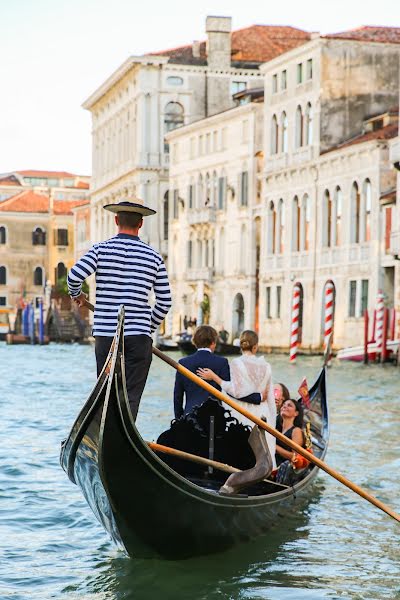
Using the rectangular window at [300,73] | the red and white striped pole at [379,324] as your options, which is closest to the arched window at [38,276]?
the rectangular window at [300,73]

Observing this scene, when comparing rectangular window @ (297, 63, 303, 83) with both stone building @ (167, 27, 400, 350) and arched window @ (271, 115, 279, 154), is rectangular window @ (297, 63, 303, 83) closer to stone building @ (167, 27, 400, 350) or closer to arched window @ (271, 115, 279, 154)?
stone building @ (167, 27, 400, 350)

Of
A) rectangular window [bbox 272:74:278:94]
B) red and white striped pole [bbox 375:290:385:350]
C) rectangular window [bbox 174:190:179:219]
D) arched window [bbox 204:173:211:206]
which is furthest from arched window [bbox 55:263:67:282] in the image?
red and white striped pole [bbox 375:290:385:350]

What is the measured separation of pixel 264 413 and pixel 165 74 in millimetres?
30719

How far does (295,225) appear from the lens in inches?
1080

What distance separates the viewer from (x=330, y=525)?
6352mm

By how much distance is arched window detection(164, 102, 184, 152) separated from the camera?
119 ft

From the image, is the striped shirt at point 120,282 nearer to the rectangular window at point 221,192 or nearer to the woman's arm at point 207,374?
the woman's arm at point 207,374

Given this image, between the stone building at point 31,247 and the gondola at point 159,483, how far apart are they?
44893 mm

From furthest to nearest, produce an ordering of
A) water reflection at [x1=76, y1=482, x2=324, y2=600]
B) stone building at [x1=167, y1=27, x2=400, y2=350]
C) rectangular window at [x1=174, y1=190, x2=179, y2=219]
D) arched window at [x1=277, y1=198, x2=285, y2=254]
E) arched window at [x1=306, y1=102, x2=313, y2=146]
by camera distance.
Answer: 1. rectangular window at [x1=174, y1=190, x2=179, y2=219]
2. arched window at [x1=277, y1=198, x2=285, y2=254]
3. arched window at [x1=306, y1=102, x2=313, y2=146]
4. stone building at [x1=167, y1=27, x2=400, y2=350]
5. water reflection at [x1=76, y1=482, x2=324, y2=600]

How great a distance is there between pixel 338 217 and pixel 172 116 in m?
11.8

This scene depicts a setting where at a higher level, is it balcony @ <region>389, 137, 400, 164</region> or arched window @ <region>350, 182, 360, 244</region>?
balcony @ <region>389, 137, 400, 164</region>

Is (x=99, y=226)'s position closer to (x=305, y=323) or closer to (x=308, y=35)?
(x=308, y=35)

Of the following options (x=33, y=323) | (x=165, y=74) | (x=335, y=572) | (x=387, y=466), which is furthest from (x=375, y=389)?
(x=165, y=74)

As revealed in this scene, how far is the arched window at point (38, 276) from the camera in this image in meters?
50.9
